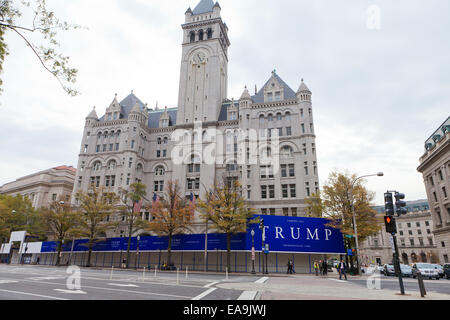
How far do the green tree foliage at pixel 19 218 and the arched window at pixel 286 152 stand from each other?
49.8 meters

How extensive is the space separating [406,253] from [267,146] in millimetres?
82434

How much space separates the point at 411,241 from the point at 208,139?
285ft

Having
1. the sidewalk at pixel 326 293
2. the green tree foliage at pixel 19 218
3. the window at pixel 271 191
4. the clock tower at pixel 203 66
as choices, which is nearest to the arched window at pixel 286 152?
the window at pixel 271 191

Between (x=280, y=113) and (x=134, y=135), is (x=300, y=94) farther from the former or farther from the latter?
(x=134, y=135)

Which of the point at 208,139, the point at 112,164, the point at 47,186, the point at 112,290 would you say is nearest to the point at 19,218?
the point at 47,186

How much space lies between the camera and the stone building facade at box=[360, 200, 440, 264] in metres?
91.8

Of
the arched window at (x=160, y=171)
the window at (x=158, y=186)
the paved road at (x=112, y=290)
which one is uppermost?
the arched window at (x=160, y=171)

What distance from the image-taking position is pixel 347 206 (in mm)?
35312

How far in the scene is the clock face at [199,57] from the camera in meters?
59.1

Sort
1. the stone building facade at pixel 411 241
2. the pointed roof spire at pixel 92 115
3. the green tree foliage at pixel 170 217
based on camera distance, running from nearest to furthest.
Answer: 1. the green tree foliage at pixel 170 217
2. the pointed roof spire at pixel 92 115
3. the stone building facade at pixel 411 241

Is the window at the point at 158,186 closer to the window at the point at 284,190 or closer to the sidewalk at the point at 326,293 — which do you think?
the window at the point at 284,190

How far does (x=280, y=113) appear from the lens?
163 feet

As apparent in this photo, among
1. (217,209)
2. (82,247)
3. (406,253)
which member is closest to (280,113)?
(217,209)
